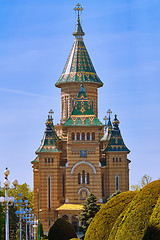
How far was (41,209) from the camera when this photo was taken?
260ft

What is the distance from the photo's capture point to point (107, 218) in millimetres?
28531

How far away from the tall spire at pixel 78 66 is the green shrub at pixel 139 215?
6443 cm

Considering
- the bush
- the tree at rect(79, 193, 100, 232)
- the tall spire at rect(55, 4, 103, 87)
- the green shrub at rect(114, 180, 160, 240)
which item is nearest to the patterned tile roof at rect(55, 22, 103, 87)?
the tall spire at rect(55, 4, 103, 87)

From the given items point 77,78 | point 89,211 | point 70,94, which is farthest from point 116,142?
point 89,211

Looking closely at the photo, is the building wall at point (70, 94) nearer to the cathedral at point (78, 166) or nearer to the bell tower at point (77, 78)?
the bell tower at point (77, 78)

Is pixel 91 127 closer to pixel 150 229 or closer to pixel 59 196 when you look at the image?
pixel 59 196

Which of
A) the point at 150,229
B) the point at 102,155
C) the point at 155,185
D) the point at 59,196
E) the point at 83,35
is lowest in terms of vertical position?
the point at 150,229

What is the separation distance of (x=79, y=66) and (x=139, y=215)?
66.4 m

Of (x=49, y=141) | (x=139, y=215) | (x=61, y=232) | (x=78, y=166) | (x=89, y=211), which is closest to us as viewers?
(x=139, y=215)

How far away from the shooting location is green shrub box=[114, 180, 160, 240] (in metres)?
22.6

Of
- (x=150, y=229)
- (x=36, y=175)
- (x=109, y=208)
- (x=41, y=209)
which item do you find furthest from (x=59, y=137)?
(x=150, y=229)

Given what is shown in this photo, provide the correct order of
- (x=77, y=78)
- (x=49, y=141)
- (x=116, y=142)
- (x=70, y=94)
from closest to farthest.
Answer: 1. (x=49, y=141)
2. (x=116, y=142)
3. (x=77, y=78)
4. (x=70, y=94)

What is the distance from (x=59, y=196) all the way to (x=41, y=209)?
285cm

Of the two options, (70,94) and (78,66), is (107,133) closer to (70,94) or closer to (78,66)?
(70,94)
